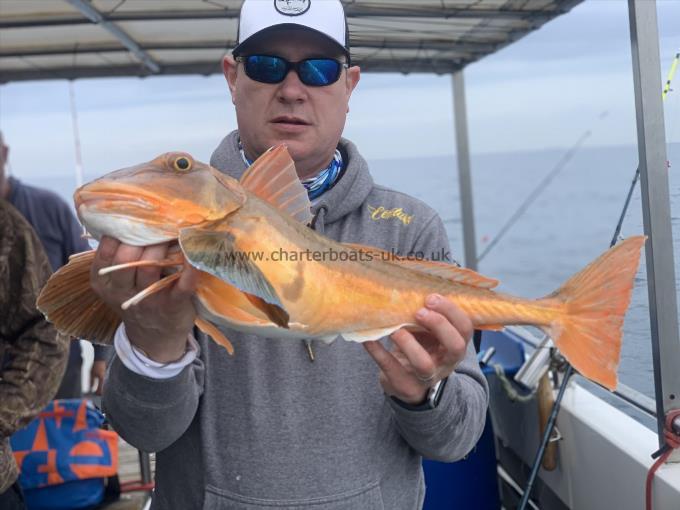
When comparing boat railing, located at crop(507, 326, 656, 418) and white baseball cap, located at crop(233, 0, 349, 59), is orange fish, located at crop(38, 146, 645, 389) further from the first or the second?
boat railing, located at crop(507, 326, 656, 418)

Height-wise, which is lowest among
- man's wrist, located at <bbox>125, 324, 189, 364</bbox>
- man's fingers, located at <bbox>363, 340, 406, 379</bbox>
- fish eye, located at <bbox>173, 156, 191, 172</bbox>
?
man's fingers, located at <bbox>363, 340, 406, 379</bbox>

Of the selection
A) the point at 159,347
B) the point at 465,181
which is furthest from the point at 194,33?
the point at 159,347

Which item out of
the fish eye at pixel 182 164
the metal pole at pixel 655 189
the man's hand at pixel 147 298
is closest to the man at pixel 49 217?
the man's hand at pixel 147 298

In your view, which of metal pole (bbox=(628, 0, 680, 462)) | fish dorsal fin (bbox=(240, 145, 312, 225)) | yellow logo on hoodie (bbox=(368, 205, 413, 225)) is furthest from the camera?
metal pole (bbox=(628, 0, 680, 462))

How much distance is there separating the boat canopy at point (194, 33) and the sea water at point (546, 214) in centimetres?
84

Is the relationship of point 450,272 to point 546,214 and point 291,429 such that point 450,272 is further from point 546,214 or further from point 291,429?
point 546,214

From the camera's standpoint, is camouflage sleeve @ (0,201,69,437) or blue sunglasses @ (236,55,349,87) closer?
blue sunglasses @ (236,55,349,87)

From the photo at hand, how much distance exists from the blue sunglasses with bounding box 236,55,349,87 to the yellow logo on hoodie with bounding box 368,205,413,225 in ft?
1.51

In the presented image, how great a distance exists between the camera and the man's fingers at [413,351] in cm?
178

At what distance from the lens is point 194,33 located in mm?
4699

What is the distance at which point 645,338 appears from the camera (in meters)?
2.77

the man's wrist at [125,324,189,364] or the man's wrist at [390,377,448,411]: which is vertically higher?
the man's wrist at [125,324,189,364]

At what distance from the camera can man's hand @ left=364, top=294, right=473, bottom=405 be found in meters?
1.77

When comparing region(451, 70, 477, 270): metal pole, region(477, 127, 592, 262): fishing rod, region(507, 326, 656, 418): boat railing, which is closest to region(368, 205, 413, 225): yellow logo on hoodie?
region(507, 326, 656, 418): boat railing
